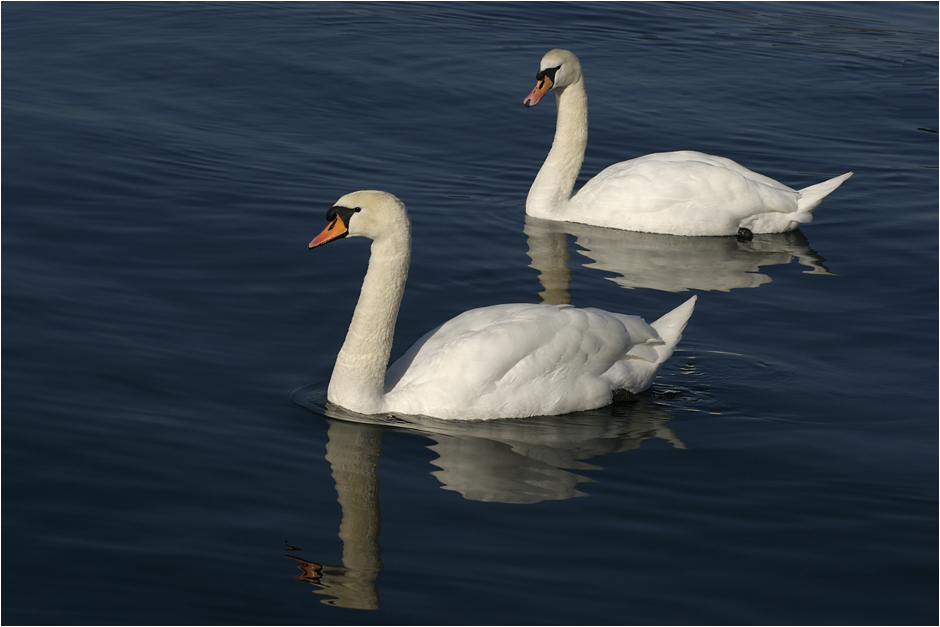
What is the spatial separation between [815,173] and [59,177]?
28.1ft

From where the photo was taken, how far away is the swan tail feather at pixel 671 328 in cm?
823

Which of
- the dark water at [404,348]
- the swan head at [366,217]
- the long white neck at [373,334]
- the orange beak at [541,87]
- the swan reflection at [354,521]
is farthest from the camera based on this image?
the orange beak at [541,87]

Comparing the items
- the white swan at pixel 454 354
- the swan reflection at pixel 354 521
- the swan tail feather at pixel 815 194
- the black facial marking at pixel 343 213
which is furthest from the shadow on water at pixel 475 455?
the swan tail feather at pixel 815 194

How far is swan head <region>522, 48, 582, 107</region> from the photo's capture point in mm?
12914

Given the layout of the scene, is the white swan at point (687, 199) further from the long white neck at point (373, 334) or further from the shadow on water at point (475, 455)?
the long white neck at point (373, 334)

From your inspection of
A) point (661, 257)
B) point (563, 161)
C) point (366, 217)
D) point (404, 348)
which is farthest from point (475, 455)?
point (563, 161)

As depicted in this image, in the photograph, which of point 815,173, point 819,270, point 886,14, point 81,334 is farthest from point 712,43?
point 81,334

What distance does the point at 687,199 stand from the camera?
39.3 feet

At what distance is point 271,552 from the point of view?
6035mm

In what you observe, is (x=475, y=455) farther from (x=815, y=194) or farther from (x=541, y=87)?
(x=541, y=87)

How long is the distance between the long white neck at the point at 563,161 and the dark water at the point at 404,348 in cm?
38

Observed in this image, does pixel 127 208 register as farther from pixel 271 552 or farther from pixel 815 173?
pixel 815 173

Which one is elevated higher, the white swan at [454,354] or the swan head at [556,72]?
the swan head at [556,72]

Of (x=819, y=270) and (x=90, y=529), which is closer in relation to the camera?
(x=90, y=529)
